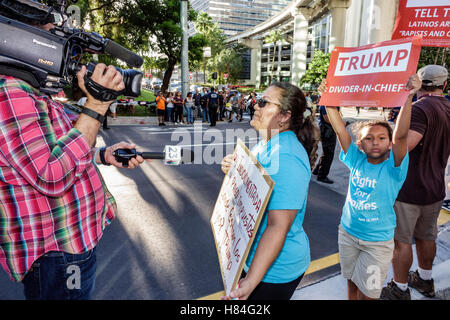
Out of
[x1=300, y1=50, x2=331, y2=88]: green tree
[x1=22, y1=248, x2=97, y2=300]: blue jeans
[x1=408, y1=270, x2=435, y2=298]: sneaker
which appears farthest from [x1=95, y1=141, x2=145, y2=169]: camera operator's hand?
[x1=300, y1=50, x2=331, y2=88]: green tree

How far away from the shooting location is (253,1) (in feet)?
472

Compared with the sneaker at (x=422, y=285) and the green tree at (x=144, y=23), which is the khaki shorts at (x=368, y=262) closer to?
the sneaker at (x=422, y=285)

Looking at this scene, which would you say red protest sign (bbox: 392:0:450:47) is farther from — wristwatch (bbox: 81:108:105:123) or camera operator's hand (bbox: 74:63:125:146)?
wristwatch (bbox: 81:108:105:123)

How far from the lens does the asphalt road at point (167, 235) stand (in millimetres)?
2783

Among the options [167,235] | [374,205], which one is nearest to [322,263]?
[374,205]

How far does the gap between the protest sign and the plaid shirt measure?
704mm

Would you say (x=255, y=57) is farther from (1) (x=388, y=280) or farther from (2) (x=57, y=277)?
(2) (x=57, y=277)

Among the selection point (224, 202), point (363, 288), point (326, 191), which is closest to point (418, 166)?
point (363, 288)

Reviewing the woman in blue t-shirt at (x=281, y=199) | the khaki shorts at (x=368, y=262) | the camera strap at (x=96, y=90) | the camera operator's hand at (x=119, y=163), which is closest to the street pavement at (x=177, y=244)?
the khaki shorts at (x=368, y=262)

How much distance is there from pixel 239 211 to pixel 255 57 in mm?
86584

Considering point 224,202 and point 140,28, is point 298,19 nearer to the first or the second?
point 140,28

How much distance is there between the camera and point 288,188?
1422 millimetres

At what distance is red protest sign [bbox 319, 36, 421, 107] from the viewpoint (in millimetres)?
2184

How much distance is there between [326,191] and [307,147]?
4.13 meters
